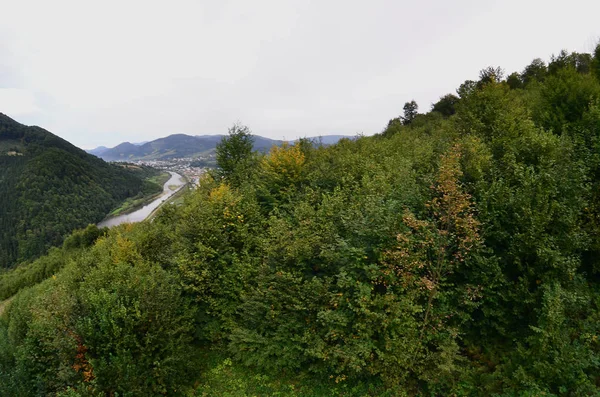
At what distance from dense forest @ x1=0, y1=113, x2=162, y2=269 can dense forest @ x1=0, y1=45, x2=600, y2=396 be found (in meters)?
117

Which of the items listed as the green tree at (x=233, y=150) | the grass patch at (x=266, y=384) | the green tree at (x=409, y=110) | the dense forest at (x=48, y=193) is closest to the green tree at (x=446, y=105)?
the green tree at (x=409, y=110)

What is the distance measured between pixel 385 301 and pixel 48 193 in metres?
156

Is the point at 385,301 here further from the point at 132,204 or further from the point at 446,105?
the point at 132,204

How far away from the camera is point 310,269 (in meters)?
10.2

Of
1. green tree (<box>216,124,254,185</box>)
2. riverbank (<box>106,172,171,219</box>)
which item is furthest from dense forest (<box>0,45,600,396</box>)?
riverbank (<box>106,172,171,219</box>)

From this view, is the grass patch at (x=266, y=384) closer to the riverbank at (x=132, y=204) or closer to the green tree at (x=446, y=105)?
the green tree at (x=446, y=105)

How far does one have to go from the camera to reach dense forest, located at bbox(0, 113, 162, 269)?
Result: 10075 cm

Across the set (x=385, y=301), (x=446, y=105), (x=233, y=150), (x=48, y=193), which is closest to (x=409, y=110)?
(x=446, y=105)

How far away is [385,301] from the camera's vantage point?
7.62 m

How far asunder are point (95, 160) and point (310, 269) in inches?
8289

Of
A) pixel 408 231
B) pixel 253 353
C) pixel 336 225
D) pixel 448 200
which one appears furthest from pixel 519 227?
pixel 253 353

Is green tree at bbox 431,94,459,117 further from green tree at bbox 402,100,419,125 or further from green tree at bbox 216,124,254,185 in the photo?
green tree at bbox 216,124,254,185

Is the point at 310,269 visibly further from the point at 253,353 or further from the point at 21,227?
the point at 21,227

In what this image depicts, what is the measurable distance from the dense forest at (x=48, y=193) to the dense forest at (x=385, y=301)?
11685 cm
